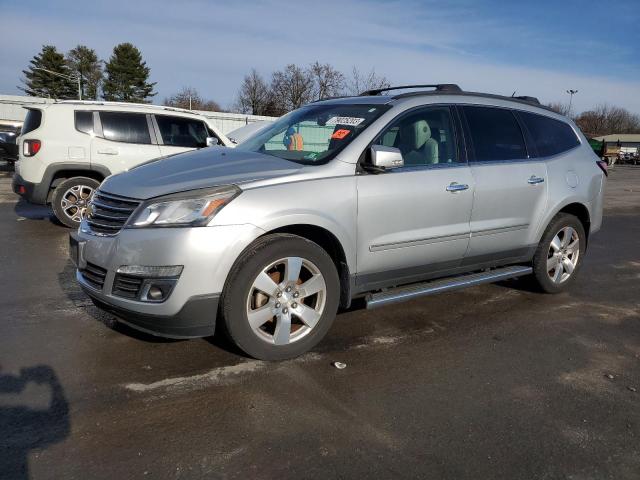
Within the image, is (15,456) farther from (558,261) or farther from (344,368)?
(558,261)

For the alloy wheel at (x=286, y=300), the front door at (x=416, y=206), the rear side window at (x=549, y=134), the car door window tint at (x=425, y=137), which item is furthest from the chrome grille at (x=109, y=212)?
the rear side window at (x=549, y=134)

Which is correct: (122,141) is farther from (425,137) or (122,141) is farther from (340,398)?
(340,398)

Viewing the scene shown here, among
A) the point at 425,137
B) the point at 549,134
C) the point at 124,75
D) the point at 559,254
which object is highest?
the point at 124,75

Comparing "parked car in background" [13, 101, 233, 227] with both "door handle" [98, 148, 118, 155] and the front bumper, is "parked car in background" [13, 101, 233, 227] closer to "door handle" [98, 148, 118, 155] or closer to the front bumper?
"door handle" [98, 148, 118, 155]

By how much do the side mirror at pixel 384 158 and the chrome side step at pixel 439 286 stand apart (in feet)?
3.10

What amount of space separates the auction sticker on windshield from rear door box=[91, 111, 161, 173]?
481 centimetres

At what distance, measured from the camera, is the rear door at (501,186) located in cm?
444

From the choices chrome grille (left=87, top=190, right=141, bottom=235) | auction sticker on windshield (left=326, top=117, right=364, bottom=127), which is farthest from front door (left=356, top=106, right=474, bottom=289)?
chrome grille (left=87, top=190, right=141, bottom=235)

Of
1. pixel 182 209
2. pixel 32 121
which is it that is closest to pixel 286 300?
pixel 182 209

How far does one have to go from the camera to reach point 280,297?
3428 millimetres

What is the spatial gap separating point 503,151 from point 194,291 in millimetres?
3043

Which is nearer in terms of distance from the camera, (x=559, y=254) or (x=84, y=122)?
(x=559, y=254)

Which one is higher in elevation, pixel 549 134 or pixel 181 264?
pixel 549 134

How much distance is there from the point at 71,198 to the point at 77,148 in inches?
30.3
